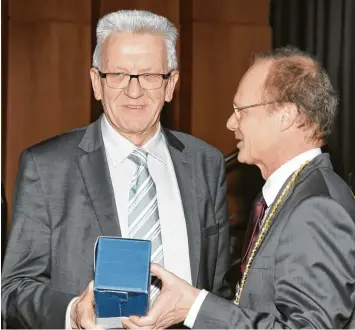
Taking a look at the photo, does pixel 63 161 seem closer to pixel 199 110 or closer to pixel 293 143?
pixel 293 143

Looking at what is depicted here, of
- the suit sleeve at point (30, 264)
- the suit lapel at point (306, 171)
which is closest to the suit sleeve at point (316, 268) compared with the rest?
the suit lapel at point (306, 171)

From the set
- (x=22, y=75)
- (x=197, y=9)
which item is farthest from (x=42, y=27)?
(x=197, y=9)

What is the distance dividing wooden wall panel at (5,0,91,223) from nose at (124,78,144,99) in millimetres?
3085

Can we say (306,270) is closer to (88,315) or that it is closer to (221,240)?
(88,315)

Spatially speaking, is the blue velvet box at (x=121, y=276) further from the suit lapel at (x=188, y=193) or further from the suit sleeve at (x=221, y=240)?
the suit sleeve at (x=221, y=240)

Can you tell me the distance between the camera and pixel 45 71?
543 centimetres

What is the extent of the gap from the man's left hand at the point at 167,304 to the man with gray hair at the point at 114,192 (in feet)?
Answer: 1.12

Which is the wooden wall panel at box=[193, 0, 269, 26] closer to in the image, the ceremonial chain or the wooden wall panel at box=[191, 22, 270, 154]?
the wooden wall panel at box=[191, 22, 270, 154]

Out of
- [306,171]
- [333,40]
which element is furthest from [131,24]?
[333,40]

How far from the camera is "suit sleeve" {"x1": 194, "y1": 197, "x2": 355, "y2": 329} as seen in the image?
1.82 meters

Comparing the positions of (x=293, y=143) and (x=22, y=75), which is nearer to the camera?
(x=293, y=143)

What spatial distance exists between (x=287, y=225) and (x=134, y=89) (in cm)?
73

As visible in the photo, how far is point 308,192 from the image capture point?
6.35 feet

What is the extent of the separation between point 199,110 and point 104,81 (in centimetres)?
329
